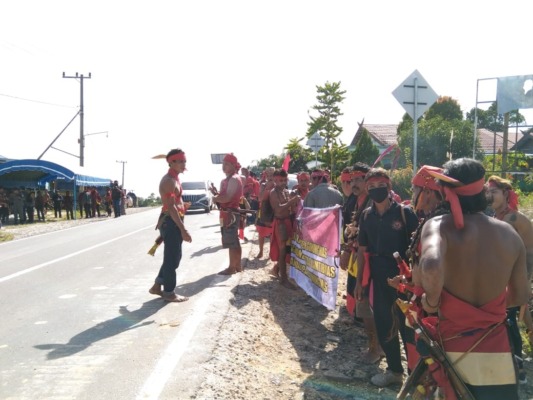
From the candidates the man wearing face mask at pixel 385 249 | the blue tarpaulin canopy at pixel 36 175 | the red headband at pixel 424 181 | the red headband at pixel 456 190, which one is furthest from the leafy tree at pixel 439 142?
the red headband at pixel 456 190

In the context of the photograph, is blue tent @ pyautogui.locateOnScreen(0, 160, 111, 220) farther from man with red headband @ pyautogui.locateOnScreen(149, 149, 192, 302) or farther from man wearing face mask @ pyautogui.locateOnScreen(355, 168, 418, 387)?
man wearing face mask @ pyautogui.locateOnScreen(355, 168, 418, 387)

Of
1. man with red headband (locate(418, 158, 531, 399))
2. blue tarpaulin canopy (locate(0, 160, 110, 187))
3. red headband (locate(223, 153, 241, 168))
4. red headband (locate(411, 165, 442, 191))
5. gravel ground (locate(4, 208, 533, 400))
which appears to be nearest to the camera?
man with red headband (locate(418, 158, 531, 399))

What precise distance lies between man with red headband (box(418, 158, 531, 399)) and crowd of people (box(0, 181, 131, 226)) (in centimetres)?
2453

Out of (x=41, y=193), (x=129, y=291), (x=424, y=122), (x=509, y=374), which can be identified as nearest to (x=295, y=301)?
(x=129, y=291)

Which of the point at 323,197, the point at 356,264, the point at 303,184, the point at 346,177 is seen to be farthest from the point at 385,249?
the point at 303,184

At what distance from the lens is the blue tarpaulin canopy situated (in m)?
26.7

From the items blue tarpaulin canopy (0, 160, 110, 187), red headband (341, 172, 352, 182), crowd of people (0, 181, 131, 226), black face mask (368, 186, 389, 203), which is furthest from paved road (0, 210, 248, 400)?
blue tarpaulin canopy (0, 160, 110, 187)

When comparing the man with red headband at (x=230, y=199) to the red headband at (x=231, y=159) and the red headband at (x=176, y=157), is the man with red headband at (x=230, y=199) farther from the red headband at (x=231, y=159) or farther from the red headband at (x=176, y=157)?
the red headband at (x=176, y=157)

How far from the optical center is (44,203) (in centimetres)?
2736

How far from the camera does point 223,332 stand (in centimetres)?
586

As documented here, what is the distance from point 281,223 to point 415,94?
3044 mm

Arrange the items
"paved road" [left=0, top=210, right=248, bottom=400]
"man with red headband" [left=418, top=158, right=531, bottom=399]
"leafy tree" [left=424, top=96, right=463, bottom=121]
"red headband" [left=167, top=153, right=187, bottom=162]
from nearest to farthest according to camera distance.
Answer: "man with red headband" [left=418, top=158, right=531, bottom=399]
"paved road" [left=0, top=210, right=248, bottom=400]
"red headband" [left=167, top=153, right=187, bottom=162]
"leafy tree" [left=424, top=96, right=463, bottom=121]

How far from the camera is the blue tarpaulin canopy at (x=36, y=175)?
87.6 ft

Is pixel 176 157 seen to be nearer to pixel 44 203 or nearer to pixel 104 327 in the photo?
pixel 104 327
